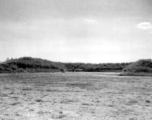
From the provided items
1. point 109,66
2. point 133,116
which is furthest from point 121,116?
point 109,66

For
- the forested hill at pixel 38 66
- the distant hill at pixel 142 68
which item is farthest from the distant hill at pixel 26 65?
the distant hill at pixel 142 68

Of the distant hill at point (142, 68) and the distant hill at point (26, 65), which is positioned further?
the distant hill at point (26, 65)

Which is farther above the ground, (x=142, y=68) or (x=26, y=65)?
(x=26, y=65)

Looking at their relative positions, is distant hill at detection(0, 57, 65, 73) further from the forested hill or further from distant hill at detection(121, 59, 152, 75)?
distant hill at detection(121, 59, 152, 75)

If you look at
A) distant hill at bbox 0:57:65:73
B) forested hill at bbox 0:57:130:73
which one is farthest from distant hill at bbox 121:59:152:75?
forested hill at bbox 0:57:130:73

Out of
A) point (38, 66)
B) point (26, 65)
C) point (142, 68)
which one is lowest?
point (142, 68)

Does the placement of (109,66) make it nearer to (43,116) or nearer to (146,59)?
(146,59)

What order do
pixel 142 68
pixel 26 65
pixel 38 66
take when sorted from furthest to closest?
pixel 38 66, pixel 26 65, pixel 142 68

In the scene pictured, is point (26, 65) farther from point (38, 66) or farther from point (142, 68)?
point (142, 68)

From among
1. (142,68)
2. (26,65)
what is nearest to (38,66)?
(26,65)

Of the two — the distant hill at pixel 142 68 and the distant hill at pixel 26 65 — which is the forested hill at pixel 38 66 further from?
the distant hill at pixel 142 68

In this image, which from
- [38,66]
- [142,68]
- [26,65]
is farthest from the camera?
[38,66]
